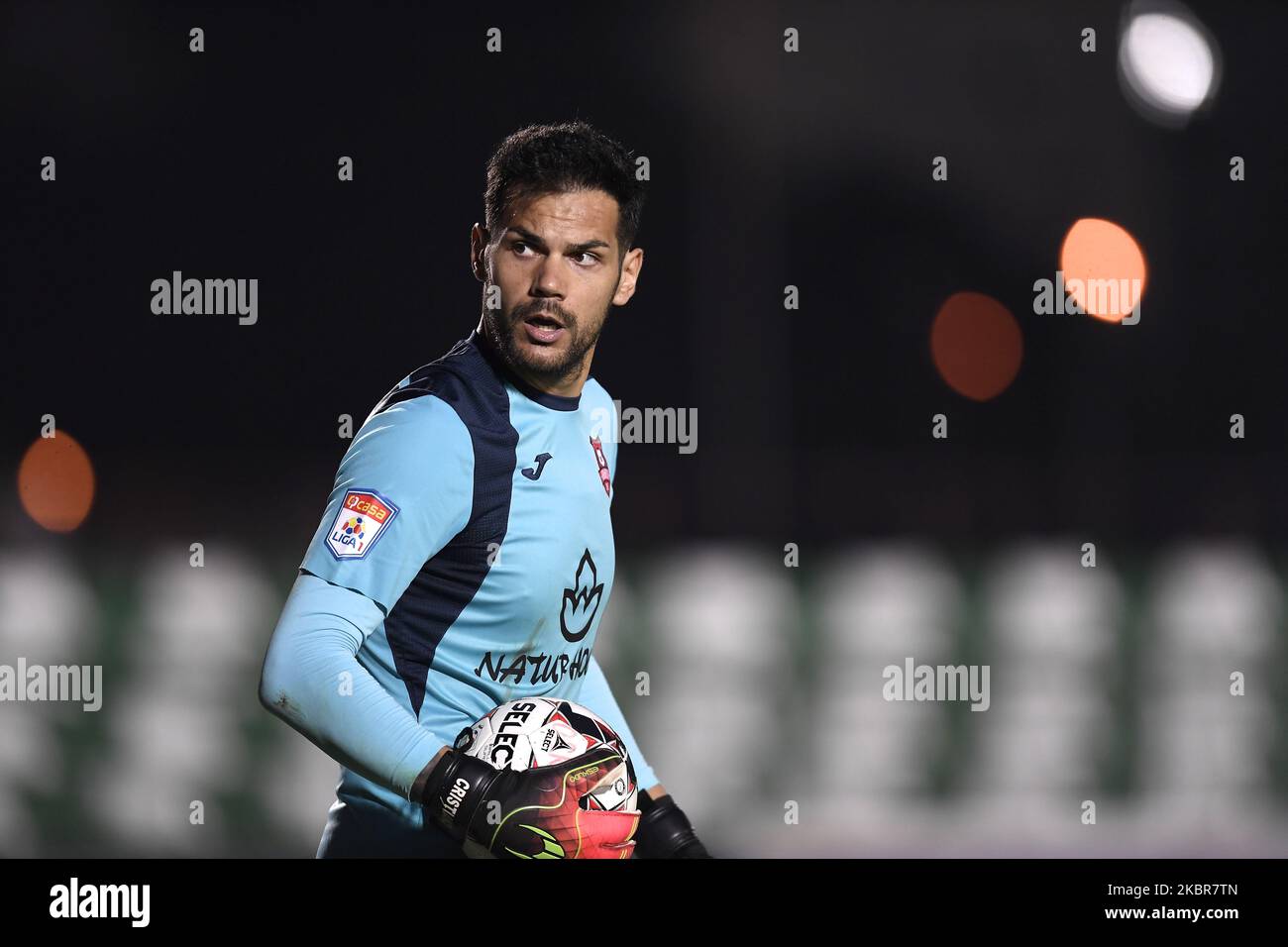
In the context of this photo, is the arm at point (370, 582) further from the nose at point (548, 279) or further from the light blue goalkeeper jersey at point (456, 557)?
the nose at point (548, 279)

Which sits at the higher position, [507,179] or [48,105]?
[48,105]

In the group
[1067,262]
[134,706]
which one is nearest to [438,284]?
[1067,262]

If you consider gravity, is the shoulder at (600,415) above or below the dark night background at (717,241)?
below

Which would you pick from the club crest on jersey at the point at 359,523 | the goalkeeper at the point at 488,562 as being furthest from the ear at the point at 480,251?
the club crest on jersey at the point at 359,523

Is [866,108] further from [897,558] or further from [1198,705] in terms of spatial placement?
[1198,705]

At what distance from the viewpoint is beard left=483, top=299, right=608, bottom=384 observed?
9.74 ft

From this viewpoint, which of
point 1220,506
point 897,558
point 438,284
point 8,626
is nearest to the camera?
point 8,626

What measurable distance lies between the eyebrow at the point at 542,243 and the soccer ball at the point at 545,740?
979 mm

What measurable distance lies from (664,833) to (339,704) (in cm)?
97

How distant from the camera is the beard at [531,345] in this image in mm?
2969

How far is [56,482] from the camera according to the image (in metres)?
10.7

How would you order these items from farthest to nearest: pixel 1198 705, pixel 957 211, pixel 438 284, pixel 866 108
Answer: pixel 957 211, pixel 438 284, pixel 866 108, pixel 1198 705

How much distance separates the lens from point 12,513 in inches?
327

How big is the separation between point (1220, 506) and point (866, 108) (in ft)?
18.3
